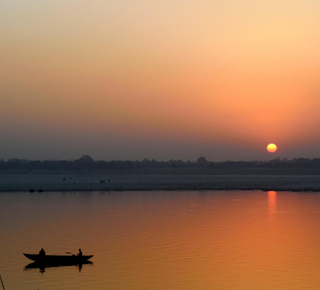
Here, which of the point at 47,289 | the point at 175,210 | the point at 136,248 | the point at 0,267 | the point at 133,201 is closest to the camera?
the point at 47,289

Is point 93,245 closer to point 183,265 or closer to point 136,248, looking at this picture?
point 136,248

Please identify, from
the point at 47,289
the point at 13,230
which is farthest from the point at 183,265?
the point at 13,230

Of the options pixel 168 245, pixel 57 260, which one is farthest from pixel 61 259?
pixel 168 245

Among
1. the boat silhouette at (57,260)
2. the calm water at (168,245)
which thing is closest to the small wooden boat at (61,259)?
the boat silhouette at (57,260)

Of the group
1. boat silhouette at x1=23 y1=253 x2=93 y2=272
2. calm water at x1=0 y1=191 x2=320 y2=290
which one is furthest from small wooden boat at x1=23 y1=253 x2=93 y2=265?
calm water at x1=0 y1=191 x2=320 y2=290

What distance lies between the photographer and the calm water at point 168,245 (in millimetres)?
33500

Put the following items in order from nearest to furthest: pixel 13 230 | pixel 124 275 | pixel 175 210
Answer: pixel 124 275 < pixel 13 230 < pixel 175 210

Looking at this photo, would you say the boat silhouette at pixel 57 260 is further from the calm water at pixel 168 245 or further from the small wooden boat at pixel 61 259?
the calm water at pixel 168 245

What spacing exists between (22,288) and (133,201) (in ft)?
197

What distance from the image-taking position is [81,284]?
32.7 meters

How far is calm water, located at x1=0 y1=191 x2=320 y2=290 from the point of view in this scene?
110 feet

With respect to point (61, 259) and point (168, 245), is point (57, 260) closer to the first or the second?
point (61, 259)

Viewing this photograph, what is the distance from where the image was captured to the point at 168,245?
150 ft

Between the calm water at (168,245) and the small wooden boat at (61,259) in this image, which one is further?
the small wooden boat at (61,259)
